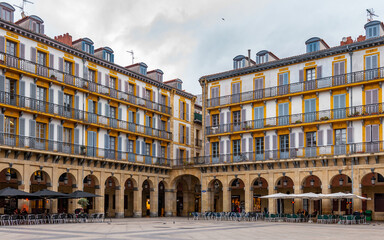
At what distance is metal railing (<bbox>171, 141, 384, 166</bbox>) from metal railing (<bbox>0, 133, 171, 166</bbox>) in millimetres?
4688

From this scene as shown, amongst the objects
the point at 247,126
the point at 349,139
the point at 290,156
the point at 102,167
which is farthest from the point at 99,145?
the point at 349,139

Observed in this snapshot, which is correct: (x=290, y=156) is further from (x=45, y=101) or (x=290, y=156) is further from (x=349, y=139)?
(x=45, y=101)

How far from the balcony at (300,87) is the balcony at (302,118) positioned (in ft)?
7.35

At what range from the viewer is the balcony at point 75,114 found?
39.8 m

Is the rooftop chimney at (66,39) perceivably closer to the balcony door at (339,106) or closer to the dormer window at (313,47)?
the dormer window at (313,47)

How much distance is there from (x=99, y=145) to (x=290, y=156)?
17950mm

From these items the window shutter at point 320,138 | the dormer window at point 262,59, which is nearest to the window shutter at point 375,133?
the window shutter at point 320,138

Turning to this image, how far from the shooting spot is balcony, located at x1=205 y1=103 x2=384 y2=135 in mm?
43241

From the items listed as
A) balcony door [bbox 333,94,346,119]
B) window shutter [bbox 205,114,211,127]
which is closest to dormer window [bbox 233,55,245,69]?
window shutter [bbox 205,114,211,127]

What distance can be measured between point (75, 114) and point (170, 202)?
661 inches

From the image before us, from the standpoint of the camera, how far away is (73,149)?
44.8 meters

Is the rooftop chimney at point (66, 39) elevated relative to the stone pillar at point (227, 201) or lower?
elevated

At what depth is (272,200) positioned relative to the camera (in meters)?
48.6

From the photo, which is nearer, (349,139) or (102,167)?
(349,139)
